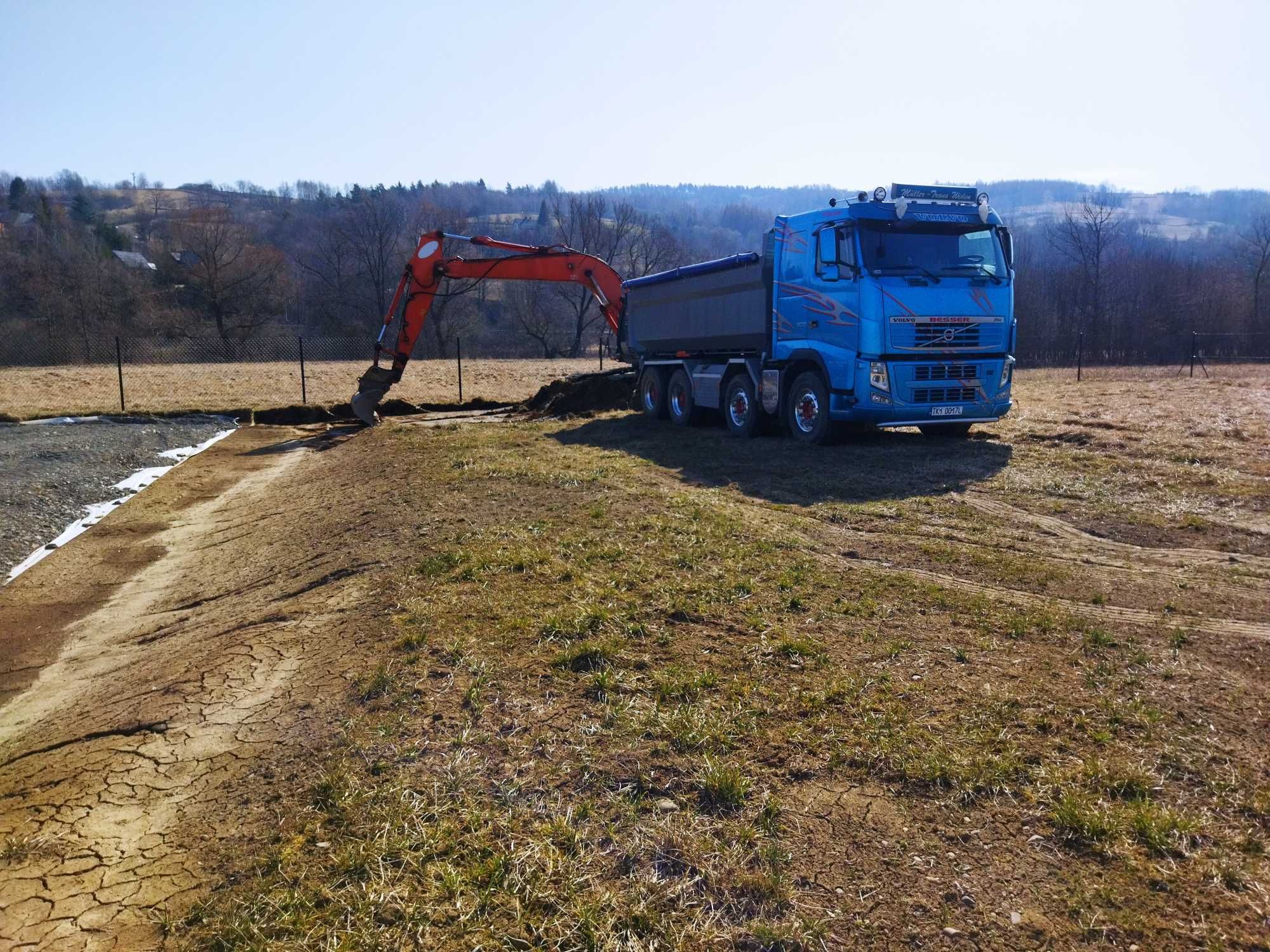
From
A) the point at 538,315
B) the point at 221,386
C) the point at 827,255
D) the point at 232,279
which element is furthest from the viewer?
the point at 538,315

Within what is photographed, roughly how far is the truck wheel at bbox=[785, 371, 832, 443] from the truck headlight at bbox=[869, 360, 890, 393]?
2.86ft

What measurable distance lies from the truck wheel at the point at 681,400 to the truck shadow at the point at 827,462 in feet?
3.67

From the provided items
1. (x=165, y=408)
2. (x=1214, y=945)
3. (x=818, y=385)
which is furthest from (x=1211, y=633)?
(x=165, y=408)

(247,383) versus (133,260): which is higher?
(133,260)

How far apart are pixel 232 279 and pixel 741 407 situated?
168ft

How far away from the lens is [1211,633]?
5.12 meters

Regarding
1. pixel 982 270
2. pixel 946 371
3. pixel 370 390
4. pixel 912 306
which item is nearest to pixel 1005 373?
pixel 946 371

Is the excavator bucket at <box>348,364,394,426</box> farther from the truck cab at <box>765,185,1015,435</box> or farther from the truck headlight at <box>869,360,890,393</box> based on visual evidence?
the truck headlight at <box>869,360,890,393</box>

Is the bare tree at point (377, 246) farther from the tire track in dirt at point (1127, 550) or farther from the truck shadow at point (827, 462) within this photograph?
the tire track in dirt at point (1127, 550)

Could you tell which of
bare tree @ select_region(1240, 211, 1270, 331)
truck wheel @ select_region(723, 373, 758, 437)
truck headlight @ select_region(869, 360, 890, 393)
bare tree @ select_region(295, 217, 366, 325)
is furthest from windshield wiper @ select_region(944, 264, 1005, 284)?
bare tree @ select_region(295, 217, 366, 325)

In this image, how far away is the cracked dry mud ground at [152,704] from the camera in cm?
331

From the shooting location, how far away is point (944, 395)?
12258mm

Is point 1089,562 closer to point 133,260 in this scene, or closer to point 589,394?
point 589,394

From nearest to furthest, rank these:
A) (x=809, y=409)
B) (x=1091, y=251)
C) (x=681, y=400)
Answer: (x=809, y=409)
(x=681, y=400)
(x=1091, y=251)
